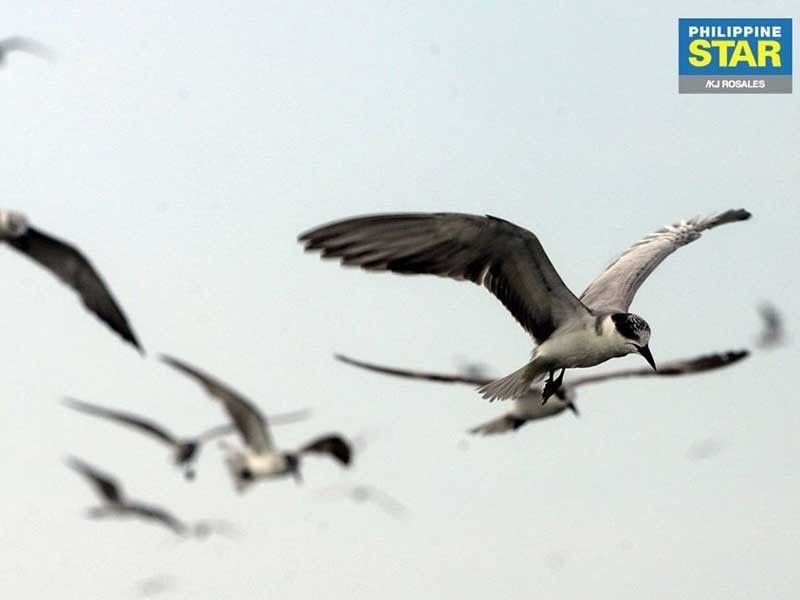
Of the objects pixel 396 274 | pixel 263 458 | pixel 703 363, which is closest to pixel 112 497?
pixel 263 458

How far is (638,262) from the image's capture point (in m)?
20.4

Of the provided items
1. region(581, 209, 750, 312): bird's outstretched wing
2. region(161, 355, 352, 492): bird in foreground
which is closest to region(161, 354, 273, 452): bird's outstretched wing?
region(161, 355, 352, 492): bird in foreground

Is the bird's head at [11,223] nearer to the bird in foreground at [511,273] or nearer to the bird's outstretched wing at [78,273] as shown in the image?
the bird's outstretched wing at [78,273]

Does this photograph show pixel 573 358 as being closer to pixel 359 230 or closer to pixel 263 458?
pixel 359 230

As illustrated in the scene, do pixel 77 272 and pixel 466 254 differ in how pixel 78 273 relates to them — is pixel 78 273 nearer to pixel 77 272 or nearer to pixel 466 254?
pixel 77 272

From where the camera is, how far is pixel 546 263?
17031 mm

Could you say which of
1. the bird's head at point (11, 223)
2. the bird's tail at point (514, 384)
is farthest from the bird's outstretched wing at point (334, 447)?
the bird's tail at point (514, 384)

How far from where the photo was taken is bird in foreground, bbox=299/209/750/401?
51.5ft

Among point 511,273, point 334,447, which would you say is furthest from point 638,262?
point 334,447

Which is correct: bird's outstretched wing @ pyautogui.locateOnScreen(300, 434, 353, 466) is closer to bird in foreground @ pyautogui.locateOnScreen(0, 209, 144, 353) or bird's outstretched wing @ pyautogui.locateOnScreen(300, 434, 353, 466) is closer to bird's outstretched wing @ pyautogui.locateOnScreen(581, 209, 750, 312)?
bird in foreground @ pyautogui.locateOnScreen(0, 209, 144, 353)

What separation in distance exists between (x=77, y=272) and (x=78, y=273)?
2 centimetres

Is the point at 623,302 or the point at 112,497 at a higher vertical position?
the point at 623,302

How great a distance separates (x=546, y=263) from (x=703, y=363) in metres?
6.83

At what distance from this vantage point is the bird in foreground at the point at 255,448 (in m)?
26.1
